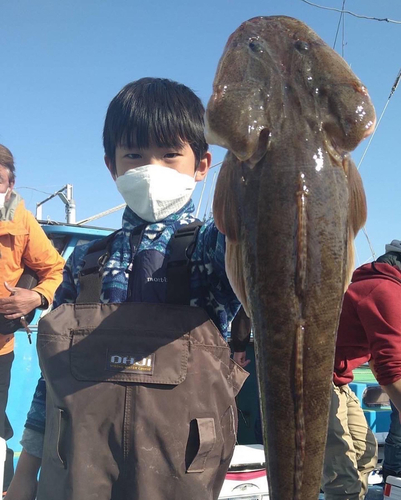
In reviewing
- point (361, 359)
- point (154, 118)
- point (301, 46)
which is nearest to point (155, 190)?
point (154, 118)

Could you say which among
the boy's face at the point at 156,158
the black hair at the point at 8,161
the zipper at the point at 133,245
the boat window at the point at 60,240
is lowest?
the zipper at the point at 133,245

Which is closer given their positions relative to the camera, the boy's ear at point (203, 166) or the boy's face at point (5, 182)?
the boy's ear at point (203, 166)

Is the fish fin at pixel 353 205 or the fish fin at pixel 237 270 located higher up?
the fish fin at pixel 353 205

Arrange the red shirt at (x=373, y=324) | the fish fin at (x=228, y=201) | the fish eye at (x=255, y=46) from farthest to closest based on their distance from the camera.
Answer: the red shirt at (x=373, y=324) < the fish eye at (x=255, y=46) < the fish fin at (x=228, y=201)

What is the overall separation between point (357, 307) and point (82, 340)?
2.64 m

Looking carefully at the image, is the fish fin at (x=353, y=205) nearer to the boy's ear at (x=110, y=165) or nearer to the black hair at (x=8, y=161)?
the boy's ear at (x=110, y=165)

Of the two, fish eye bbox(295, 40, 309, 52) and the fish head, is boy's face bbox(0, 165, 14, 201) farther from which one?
fish eye bbox(295, 40, 309, 52)

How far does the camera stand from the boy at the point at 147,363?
5.82 feet

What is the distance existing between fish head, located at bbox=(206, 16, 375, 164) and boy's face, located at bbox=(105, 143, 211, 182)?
676 millimetres

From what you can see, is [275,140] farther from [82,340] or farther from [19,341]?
[19,341]

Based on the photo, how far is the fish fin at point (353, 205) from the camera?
1401mm

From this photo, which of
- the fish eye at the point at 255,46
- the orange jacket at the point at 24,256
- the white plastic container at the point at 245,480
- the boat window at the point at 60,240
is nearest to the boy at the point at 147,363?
the fish eye at the point at 255,46

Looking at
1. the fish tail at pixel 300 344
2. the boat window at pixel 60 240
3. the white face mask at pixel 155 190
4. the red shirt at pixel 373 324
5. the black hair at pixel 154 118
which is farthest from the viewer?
the boat window at pixel 60 240

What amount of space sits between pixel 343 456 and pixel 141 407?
3.09 meters
